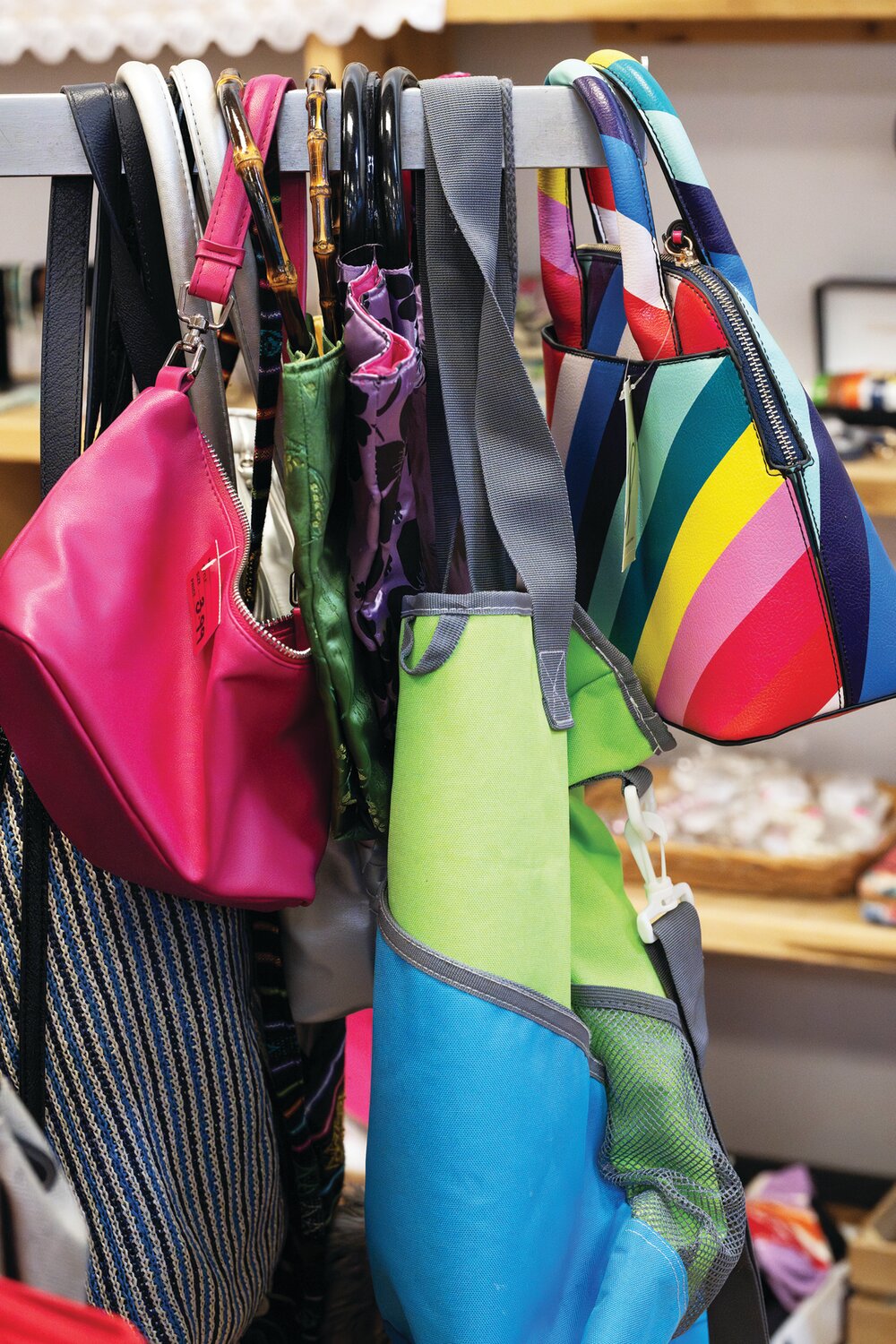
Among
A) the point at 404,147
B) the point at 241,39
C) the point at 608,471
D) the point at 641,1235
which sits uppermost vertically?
the point at 241,39

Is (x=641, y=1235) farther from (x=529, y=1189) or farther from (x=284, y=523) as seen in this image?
(x=284, y=523)

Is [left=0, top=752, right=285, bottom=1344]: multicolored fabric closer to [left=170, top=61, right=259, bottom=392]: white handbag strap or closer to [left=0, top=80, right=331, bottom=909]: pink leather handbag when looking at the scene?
[left=0, top=80, right=331, bottom=909]: pink leather handbag

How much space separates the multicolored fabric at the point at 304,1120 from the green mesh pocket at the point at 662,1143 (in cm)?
15

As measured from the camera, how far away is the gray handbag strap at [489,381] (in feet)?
1.53

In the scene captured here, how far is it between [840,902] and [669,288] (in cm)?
97

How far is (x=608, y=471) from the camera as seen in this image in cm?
53

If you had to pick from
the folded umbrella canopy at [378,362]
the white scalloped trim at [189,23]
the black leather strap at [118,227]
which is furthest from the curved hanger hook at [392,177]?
the white scalloped trim at [189,23]

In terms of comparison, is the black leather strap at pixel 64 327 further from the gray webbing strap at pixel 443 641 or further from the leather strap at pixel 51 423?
the gray webbing strap at pixel 443 641

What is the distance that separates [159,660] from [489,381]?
0.17m

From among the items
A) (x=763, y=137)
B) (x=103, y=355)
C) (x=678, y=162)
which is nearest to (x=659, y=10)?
(x=763, y=137)

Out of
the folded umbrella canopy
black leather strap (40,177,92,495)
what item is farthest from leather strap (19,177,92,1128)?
the folded umbrella canopy

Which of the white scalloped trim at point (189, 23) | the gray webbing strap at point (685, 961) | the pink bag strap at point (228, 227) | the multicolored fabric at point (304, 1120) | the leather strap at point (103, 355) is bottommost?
the multicolored fabric at point (304, 1120)

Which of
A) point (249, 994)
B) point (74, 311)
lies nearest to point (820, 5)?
point (74, 311)

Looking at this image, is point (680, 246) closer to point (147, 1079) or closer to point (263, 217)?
point (263, 217)
